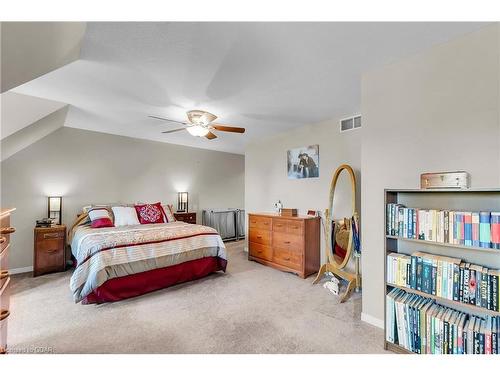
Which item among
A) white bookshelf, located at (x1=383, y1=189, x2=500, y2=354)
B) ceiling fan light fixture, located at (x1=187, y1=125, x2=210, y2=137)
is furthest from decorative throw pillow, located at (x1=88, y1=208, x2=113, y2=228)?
white bookshelf, located at (x1=383, y1=189, x2=500, y2=354)

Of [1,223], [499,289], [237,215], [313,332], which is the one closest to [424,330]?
[499,289]

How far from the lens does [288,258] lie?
356 centimetres

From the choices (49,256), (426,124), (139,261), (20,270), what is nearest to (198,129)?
(139,261)

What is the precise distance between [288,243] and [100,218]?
2933 millimetres

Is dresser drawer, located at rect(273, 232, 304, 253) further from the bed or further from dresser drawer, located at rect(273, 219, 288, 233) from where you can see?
the bed

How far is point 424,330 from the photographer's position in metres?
1.63

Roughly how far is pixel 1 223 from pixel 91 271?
143 centimetres

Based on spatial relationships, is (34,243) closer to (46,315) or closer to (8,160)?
(8,160)

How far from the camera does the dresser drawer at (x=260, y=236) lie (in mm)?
3900

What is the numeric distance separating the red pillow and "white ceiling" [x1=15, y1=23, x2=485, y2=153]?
1578mm

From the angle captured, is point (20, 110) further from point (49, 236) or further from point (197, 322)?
point (197, 322)

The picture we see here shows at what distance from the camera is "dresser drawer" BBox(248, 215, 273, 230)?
390cm

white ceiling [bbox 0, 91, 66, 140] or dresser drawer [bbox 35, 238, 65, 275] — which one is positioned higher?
white ceiling [bbox 0, 91, 66, 140]

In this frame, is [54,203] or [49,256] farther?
[54,203]
